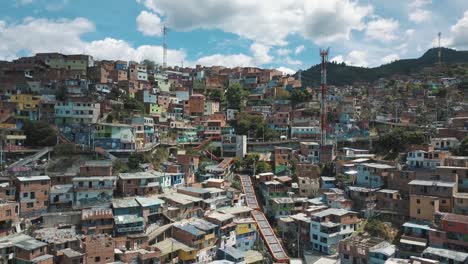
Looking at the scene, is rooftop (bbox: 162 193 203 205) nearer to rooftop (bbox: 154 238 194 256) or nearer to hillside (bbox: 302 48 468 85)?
rooftop (bbox: 154 238 194 256)

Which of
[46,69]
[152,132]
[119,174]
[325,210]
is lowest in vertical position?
[325,210]

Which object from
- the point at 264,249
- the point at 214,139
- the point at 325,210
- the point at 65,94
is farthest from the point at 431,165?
the point at 65,94

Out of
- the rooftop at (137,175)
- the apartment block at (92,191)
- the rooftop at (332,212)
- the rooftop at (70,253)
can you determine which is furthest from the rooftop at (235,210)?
the rooftop at (70,253)

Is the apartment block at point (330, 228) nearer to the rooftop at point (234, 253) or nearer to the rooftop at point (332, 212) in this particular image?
the rooftop at point (332, 212)

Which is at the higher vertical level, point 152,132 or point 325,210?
point 152,132

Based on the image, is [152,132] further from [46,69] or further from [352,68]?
[352,68]

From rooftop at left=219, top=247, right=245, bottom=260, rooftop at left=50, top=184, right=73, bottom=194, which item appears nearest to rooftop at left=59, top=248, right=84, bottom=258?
rooftop at left=50, top=184, right=73, bottom=194

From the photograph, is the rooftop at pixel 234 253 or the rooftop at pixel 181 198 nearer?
the rooftop at pixel 234 253
